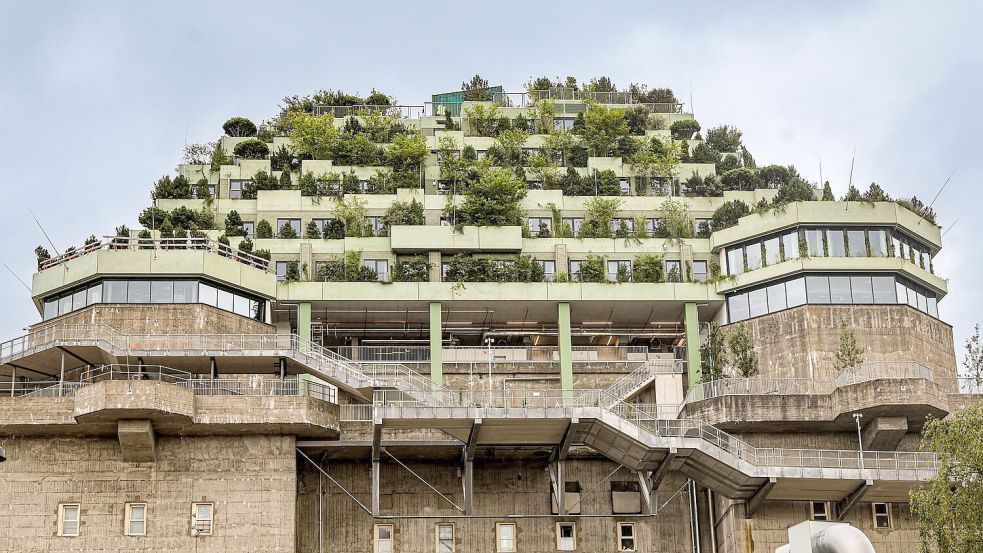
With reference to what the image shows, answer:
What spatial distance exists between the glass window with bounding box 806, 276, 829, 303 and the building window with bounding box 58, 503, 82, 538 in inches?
1353

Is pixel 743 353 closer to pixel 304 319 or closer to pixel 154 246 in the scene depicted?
pixel 304 319

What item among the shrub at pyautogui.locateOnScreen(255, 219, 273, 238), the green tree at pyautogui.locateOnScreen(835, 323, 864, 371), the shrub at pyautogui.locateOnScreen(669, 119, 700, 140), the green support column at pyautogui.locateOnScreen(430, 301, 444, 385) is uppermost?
the shrub at pyautogui.locateOnScreen(669, 119, 700, 140)

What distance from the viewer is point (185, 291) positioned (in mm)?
57656

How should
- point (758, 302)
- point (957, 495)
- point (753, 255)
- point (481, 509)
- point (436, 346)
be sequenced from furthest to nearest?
point (753, 255) < point (758, 302) < point (436, 346) < point (481, 509) < point (957, 495)

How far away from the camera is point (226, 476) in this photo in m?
51.2

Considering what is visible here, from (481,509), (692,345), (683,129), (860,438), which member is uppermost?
(683,129)

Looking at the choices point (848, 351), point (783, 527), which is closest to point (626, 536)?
point (783, 527)

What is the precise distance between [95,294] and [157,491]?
452 inches

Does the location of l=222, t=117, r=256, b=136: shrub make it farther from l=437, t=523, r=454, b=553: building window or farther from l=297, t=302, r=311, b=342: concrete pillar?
l=437, t=523, r=454, b=553: building window

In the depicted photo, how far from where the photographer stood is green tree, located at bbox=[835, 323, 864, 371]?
184 feet

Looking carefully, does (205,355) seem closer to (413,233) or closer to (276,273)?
(276,273)

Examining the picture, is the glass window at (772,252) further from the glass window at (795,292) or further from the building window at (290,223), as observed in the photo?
the building window at (290,223)

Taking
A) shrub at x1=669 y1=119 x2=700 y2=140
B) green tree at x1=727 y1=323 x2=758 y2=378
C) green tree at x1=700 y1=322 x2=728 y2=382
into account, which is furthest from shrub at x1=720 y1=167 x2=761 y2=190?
green tree at x1=727 y1=323 x2=758 y2=378

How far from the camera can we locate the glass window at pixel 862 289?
59.6 metres
